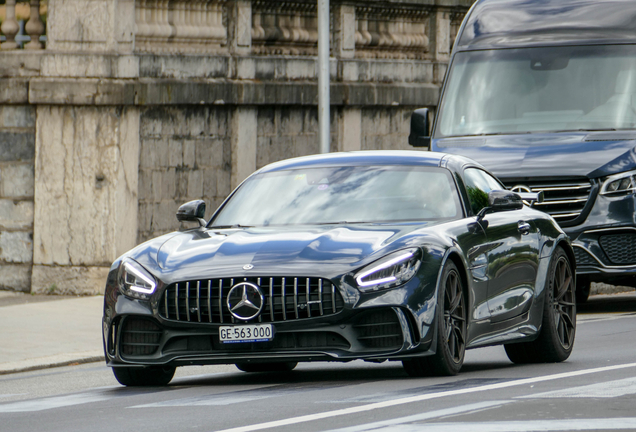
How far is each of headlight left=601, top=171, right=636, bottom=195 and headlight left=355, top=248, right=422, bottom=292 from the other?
612 centimetres

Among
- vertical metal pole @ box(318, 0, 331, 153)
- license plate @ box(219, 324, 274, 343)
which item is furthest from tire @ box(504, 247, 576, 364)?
vertical metal pole @ box(318, 0, 331, 153)

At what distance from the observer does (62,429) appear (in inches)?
300

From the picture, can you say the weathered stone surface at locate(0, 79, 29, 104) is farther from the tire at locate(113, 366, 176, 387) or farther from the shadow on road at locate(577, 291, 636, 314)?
the tire at locate(113, 366, 176, 387)

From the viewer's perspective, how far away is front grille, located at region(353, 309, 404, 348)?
8.78 metres

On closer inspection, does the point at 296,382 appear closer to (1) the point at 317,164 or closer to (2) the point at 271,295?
(2) the point at 271,295

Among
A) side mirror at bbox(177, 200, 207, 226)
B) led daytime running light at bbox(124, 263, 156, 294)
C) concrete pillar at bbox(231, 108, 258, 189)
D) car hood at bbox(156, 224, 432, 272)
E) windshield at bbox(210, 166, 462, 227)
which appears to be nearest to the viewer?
car hood at bbox(156, 224, 432, 272)

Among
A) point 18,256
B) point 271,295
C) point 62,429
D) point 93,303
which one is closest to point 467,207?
point 271,295

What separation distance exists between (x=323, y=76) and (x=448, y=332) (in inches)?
320

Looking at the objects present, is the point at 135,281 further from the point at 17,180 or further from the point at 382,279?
the point at 17,180

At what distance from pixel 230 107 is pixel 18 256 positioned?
10.9 ft

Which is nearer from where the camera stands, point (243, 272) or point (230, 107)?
point (243, 272)

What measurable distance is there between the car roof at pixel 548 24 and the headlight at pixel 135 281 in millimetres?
7926

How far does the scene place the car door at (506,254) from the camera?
32.7 ft

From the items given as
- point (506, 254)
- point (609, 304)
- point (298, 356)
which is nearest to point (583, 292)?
point (609, 304)
